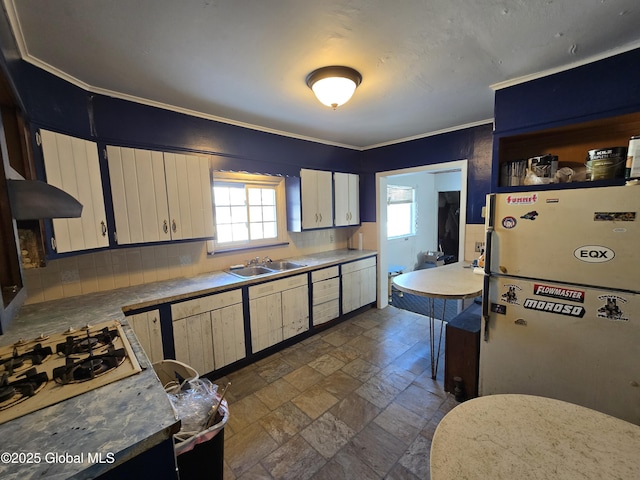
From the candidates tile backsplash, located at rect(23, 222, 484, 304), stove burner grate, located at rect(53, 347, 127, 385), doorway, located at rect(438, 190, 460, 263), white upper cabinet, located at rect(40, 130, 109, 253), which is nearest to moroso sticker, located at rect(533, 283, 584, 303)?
tile backsplash, located at rect(23, 222, 484, 304)

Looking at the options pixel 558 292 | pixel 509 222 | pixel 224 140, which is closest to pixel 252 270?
pixel 224 140

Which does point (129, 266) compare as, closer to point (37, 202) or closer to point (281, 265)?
point (37, 202)

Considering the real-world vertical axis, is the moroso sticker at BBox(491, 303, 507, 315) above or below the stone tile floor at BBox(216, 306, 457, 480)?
above

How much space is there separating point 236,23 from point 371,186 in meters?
2.99

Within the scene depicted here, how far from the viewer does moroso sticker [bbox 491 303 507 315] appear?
192 centimetres

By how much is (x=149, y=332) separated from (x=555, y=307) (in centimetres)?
286

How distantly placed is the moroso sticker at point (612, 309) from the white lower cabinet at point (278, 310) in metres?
2.37

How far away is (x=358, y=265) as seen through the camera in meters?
3.74

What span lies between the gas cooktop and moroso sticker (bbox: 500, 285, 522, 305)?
7.41ft

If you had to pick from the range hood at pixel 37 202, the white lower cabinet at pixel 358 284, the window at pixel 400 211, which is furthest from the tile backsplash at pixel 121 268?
the window at pixel 400 211

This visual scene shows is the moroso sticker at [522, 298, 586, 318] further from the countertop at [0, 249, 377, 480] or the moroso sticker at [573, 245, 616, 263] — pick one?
the countertop at [0, 249, 377, 480]

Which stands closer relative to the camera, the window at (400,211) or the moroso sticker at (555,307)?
the moroso sticker at (555,307)

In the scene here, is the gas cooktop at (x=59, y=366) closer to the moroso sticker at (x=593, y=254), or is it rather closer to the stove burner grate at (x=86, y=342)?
the stove burner grate at (x=86, y=342)

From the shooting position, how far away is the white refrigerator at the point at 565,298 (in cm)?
153
